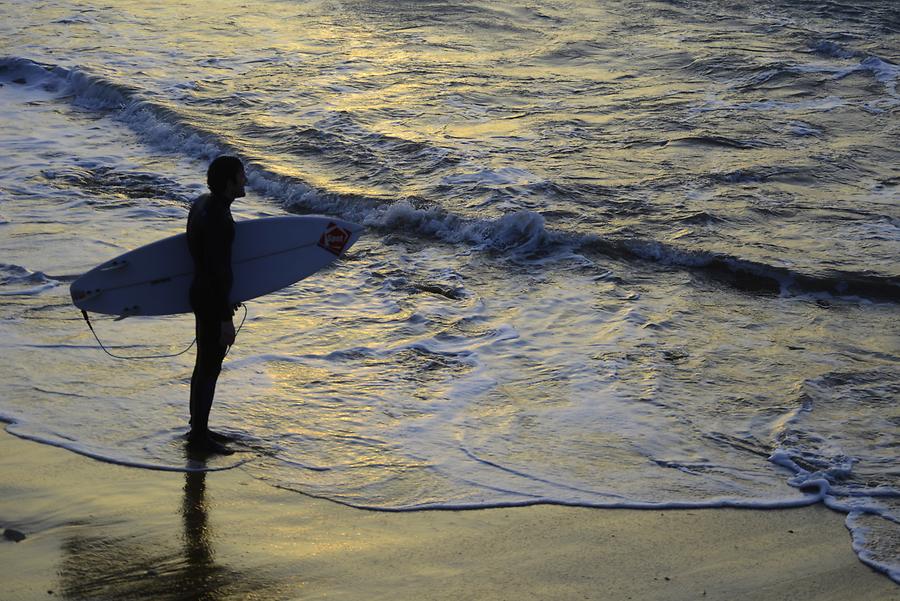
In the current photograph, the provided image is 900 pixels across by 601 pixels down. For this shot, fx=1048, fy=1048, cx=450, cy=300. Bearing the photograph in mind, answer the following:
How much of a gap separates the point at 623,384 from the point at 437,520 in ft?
6.46

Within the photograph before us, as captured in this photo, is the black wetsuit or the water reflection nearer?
the water reflection

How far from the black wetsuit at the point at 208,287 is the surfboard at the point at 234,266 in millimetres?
279

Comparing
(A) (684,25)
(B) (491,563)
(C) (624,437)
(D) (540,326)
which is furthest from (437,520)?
(A) (684,25)

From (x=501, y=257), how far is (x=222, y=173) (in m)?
4.40

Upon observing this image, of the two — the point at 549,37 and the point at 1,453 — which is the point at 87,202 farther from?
the point at 549,37

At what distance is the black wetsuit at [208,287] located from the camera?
4742mm

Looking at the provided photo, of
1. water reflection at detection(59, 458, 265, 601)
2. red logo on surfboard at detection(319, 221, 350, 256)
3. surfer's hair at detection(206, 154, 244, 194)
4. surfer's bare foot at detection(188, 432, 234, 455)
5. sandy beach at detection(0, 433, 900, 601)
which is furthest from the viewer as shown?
red logo on surfboard at detection(319, 221, 350, 256)

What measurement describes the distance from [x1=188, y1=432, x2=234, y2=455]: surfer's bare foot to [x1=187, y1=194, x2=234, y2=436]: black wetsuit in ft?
0.07

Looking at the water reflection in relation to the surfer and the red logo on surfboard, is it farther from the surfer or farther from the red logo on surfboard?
the red logo on surfboard

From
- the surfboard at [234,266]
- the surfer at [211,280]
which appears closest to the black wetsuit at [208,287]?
the surfer at [211,280]

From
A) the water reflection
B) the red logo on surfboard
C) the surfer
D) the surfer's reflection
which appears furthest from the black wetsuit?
the red logo on surfboard

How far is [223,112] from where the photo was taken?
13797 millimetres

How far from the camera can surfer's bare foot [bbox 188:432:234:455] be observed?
16.6 ft

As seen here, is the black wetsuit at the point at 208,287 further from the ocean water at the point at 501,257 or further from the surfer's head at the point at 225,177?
the ocean water at the point at 501,257
